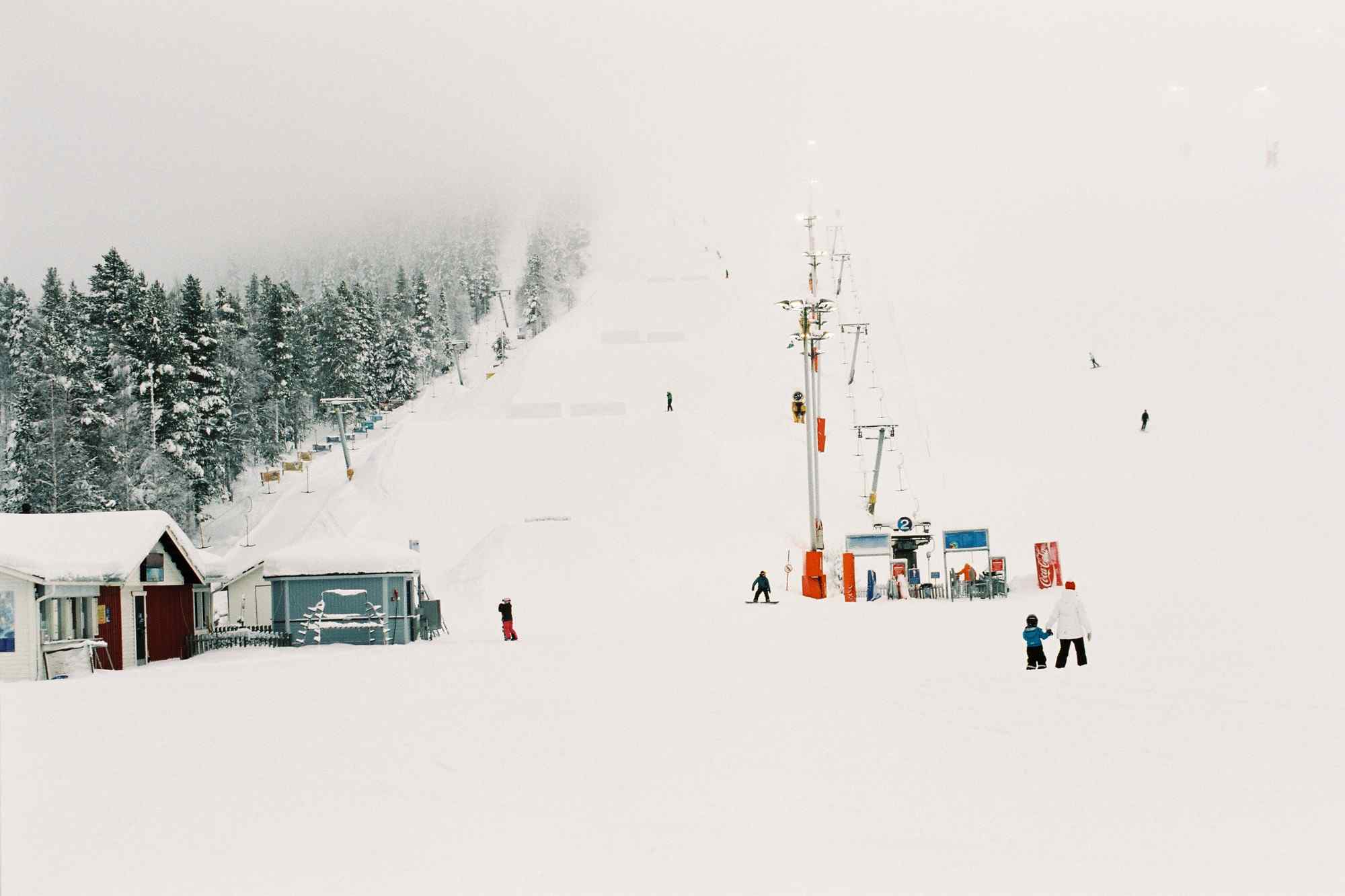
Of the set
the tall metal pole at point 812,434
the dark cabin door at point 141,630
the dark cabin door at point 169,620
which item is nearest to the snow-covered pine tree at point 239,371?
the dark cabin door at point 169,620

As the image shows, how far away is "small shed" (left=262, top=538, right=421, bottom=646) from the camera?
95.5 feet

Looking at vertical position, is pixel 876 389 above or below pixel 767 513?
above

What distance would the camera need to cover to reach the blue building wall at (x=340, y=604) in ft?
95.8

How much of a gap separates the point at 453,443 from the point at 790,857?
154 ft

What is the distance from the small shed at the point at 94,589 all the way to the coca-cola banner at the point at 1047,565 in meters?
19.5

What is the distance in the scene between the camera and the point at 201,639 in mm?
30656

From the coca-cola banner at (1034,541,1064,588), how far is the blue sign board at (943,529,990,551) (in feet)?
3.94

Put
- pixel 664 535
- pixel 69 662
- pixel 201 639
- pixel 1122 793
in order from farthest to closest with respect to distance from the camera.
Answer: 1. pixel 664 535
2. pixel 201 639
3. pixel 69 662
4. pixel 1122 793

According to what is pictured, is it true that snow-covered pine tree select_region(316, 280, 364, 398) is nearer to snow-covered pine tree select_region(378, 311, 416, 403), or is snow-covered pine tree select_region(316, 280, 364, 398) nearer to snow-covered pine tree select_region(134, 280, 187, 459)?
snow-covered pine tree select_region(378, 311, 416, 403)

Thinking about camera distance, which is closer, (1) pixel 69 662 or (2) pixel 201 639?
(1) pixel 69 662

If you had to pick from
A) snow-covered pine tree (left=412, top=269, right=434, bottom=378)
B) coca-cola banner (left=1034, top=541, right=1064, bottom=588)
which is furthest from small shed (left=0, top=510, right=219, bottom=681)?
snow-covered pine tree (left=412, top=269, right=434, bottom=378)

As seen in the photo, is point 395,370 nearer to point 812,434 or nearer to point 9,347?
point 9,347

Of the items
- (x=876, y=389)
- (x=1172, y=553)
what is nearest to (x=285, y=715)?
(x=1172, y=553)

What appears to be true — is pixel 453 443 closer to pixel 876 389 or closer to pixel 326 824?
pixel 876 389
